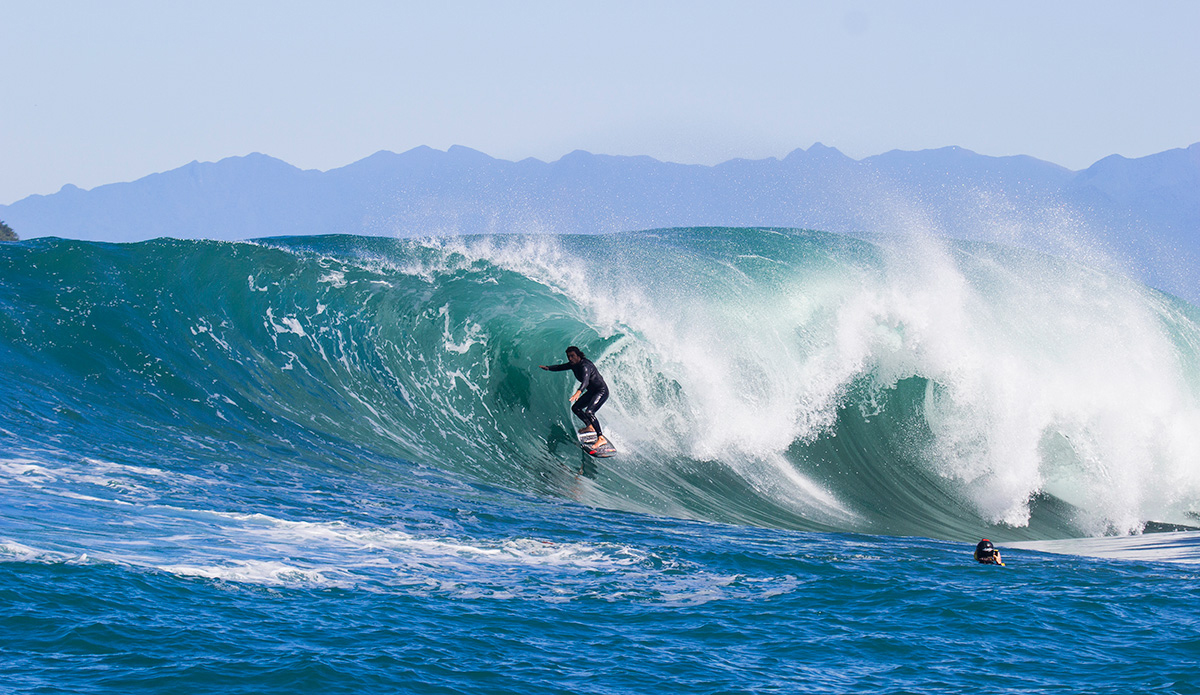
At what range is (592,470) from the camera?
1138cm

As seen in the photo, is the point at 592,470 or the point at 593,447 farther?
the point at 593,447

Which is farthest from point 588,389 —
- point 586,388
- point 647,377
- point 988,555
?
point 988,555

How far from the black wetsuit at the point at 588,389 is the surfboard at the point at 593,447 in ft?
0.66

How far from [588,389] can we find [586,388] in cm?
3

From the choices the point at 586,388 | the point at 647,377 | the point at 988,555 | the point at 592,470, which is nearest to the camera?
the point at 988,555

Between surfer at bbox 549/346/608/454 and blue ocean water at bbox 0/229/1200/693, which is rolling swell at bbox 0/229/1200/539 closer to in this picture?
blue ocean water at bbox 0/229/1200/693

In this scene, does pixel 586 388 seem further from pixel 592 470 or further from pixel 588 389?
pixel 592 470

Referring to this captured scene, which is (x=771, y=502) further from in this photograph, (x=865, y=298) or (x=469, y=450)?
(x=865, y=298)

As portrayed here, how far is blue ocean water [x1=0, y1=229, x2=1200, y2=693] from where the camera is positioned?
5.41 meters

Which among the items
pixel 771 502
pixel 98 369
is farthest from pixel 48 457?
pixel 771 502

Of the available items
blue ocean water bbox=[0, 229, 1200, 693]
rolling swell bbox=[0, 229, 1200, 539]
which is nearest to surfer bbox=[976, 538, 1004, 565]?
blue ocean water bbox=[0, 229, 1200, 693]

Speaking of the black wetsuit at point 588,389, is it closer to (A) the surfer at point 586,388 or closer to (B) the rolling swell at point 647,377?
(A) the surfer at point 586,388

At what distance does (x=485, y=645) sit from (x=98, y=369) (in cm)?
832

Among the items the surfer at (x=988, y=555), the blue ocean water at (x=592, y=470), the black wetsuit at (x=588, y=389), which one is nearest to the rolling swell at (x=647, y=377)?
the blue ocean water at (x=592, y=470)
